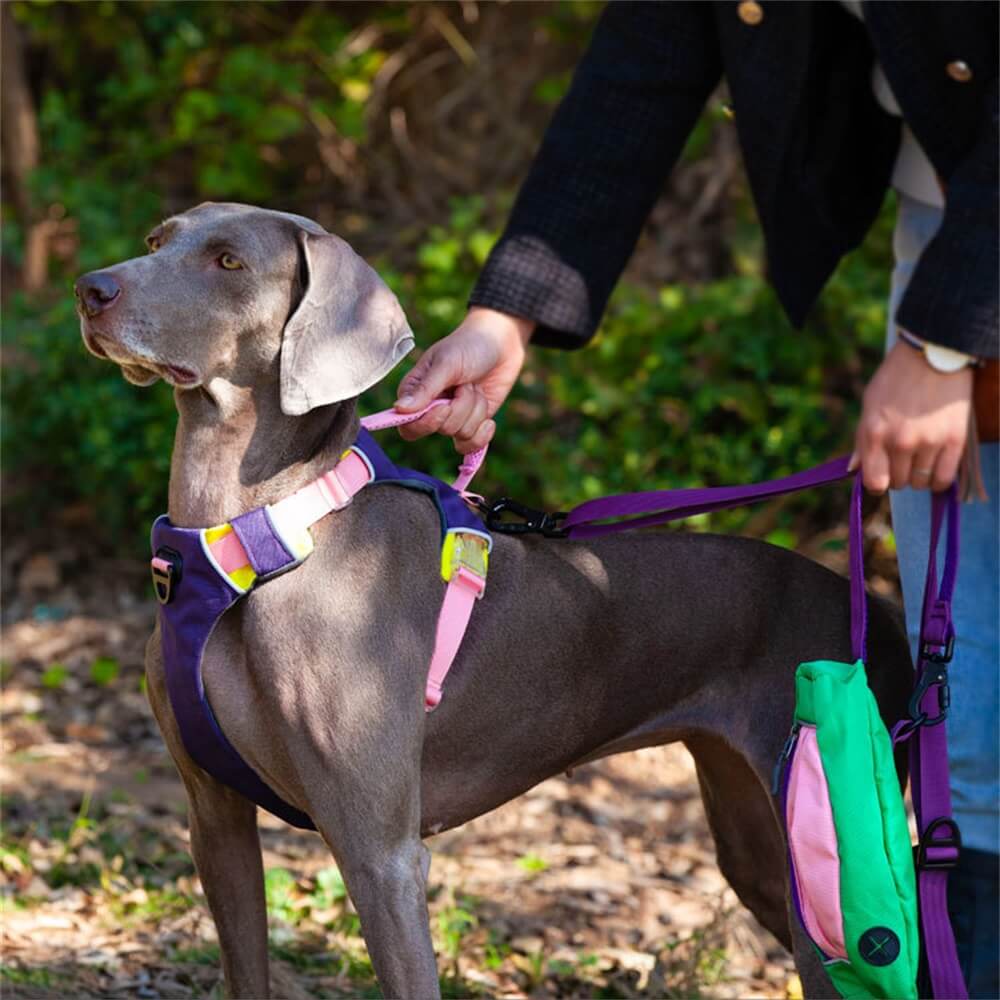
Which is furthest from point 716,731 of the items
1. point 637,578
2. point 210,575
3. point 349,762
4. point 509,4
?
point 509,4

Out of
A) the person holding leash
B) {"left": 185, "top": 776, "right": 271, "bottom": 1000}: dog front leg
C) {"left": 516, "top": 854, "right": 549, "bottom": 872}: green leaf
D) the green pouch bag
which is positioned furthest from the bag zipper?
{"left": 516, "top": 854, "right": 549, "bottom": 872}: green leaf

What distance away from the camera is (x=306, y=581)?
99.8 inches

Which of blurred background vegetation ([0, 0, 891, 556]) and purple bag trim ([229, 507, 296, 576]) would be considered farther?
blurred background vegetation ([0, 0, 891, 556])

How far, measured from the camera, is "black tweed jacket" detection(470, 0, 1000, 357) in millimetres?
2932

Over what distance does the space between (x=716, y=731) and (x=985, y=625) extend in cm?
57

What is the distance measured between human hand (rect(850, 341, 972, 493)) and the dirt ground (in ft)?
5.02

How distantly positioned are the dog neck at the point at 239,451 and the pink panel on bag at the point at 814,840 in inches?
36.5

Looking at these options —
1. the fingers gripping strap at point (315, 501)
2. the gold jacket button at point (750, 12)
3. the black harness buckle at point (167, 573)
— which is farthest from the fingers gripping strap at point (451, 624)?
the gold jacket button at point (750, 12)

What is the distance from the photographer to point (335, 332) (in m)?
2.52

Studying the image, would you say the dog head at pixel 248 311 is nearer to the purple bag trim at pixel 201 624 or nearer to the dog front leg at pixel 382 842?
the purple bag trim at pixel 201 624

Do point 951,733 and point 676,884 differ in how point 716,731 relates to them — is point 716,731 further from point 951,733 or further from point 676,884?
point 676,884

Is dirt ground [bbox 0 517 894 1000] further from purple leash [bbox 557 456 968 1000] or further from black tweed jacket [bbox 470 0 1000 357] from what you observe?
black tweed jacket [bbox 470 0 1000 357]

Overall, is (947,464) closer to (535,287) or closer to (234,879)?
(535,287)

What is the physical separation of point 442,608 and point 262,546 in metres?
0.33
